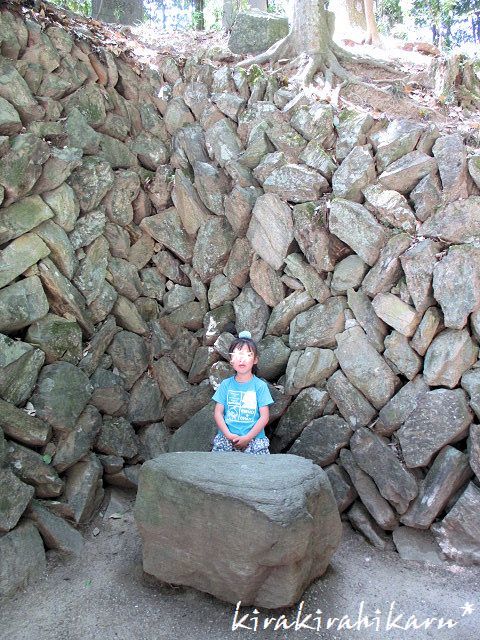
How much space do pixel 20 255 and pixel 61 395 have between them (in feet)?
3.44

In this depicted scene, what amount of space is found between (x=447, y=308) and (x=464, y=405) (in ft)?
2.11

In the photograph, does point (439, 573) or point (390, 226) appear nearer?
point (439, 573)

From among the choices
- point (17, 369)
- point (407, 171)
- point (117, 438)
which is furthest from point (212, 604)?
point (407, 171)

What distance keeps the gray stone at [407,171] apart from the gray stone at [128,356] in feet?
7.68

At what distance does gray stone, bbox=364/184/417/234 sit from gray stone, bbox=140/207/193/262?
65.7 inches

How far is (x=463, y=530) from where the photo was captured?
11.2ft

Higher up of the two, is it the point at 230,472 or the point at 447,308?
the point at 447,308

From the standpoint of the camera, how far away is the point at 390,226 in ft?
13.0

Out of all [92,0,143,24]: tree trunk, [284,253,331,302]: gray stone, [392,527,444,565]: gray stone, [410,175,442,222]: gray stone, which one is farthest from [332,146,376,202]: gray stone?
[92,0,143,24]: tree trunk

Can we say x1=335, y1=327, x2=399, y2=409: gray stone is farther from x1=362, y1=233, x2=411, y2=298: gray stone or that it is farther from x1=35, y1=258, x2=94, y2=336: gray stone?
x1=35, y1=258, x2=94, y2=336: gray stone

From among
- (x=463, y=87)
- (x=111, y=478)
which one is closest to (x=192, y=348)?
(x=111, y=478)

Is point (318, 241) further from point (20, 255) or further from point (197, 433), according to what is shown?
point (20, 255)

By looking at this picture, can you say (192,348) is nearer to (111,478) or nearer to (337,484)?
(111,478)

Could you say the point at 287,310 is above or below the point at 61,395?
above
